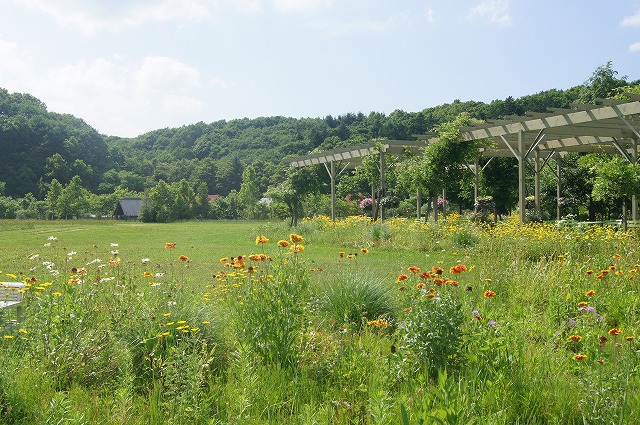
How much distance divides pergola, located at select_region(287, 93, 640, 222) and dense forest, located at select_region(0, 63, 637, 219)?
15.3 metres

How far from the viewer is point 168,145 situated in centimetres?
6619

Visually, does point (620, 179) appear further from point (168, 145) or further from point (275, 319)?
point (168, 145)

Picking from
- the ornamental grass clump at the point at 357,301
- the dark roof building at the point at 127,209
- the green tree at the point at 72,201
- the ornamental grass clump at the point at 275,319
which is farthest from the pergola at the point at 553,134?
the dark roof building at the point at 127,209

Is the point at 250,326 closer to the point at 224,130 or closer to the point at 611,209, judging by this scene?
the point at 611,209

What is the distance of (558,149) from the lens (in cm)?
1666

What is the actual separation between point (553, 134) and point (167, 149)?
57.6 meters

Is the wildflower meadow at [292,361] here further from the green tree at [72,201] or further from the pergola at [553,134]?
the green tree at [72,201]

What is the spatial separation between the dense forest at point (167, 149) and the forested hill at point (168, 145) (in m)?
0.09

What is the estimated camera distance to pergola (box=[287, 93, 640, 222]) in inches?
400

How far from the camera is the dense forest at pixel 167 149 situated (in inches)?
1506

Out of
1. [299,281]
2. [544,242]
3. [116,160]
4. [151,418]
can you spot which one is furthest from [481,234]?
[116,160]

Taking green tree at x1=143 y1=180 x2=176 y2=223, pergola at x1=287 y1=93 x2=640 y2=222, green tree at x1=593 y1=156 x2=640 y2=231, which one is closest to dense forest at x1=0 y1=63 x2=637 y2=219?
green tree at x1=143 y1=180 x2=176 y2=223

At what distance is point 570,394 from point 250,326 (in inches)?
66.4

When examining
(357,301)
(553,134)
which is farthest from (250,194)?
(357,301)
